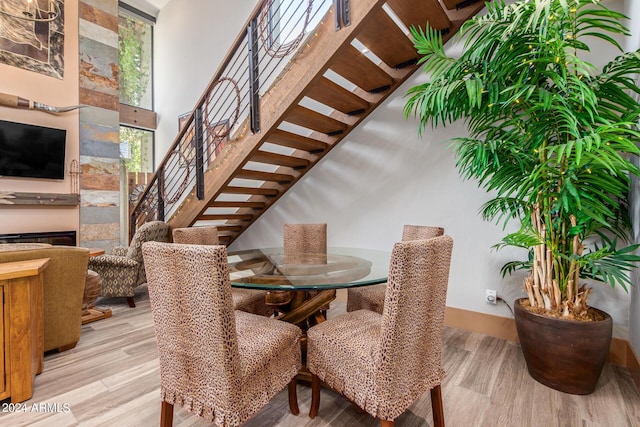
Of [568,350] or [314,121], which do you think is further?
[314,121]

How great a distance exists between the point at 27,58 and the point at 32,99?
0.49 metres

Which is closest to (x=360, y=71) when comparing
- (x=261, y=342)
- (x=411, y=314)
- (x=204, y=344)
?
(x=411, y=314)

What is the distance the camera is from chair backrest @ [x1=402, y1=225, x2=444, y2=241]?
6.82 feet

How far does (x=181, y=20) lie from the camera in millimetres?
5727

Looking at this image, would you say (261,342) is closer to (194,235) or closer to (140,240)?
(194,235)

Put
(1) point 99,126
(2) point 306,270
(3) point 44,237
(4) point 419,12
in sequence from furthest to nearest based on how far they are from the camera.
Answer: (1) point 99,126 → (3) point 44,237 → (4) point 419,12 → (2) point 306,270

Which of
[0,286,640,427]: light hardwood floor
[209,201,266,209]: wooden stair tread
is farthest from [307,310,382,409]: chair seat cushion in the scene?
[209,201,266,209]: wooden stair tread

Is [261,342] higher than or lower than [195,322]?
lower

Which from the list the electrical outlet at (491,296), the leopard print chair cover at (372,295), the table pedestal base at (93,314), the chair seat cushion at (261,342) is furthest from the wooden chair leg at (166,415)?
Result: the electrical outlet at (491,296)

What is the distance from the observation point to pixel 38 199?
377 centimetres

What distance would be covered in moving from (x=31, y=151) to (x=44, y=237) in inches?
42.1

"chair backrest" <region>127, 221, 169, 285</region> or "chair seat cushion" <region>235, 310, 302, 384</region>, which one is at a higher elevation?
"chair backrest" <region>127, 221, 169, 285</region>

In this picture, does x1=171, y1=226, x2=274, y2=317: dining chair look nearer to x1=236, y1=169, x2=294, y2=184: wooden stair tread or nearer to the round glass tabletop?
the round glass tabletop

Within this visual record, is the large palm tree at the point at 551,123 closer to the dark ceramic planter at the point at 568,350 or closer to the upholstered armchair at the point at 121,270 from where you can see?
the dark ceramic planter at the point at 568,350
